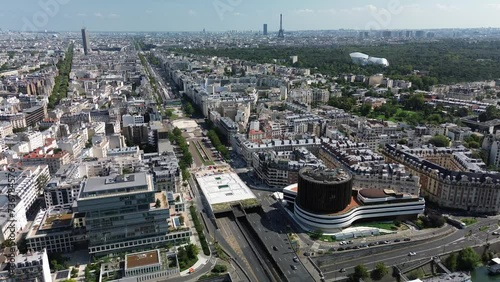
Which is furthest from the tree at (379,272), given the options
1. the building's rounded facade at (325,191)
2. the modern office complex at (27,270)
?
the modern office complex at (27,270)

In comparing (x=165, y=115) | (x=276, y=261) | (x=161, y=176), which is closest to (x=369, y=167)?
(x=276, y=261)

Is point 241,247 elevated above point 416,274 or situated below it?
above

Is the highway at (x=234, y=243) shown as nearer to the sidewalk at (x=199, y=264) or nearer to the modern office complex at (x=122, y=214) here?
the sidewalk at (x=199, y=264)

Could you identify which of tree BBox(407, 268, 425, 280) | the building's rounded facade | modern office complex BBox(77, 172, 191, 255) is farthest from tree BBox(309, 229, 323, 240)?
modern office complex BBox(77, 172, 191, 255)

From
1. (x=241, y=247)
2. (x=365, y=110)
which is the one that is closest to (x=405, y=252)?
(x=241, y=247)

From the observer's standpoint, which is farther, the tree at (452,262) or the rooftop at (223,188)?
the rooftop at (223,188)

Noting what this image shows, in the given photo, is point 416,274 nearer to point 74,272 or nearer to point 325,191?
point 325,191
